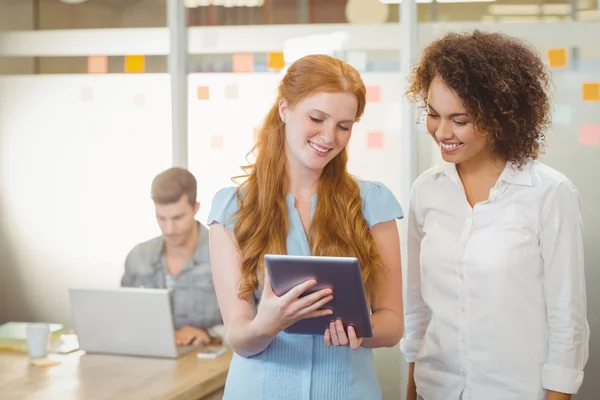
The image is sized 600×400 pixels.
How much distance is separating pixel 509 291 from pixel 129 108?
299 cm

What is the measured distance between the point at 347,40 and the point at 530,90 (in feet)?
7.51

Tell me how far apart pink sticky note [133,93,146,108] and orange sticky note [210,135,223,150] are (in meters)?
0.43

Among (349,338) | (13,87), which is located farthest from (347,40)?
(349,338)

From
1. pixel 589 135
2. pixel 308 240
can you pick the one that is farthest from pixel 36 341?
pixel 589 135

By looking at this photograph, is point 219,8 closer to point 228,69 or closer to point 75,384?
point 228,69

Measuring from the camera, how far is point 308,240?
1.81 metres

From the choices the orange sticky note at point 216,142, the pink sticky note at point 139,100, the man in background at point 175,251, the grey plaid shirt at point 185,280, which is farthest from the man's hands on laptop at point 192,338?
the pink sticky note at point 139,100

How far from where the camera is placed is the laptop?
2668 millimetres

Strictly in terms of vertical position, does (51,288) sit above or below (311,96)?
below

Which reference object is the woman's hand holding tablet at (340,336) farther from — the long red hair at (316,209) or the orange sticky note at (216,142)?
the orange sticky note at (216,142)

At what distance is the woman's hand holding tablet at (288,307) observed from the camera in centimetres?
160

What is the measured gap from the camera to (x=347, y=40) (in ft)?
13.5

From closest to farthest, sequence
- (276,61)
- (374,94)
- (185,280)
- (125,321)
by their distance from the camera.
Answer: (125,321) < (185,280) < (374,94) < (276,61)

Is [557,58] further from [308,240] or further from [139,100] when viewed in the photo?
[308,240]
